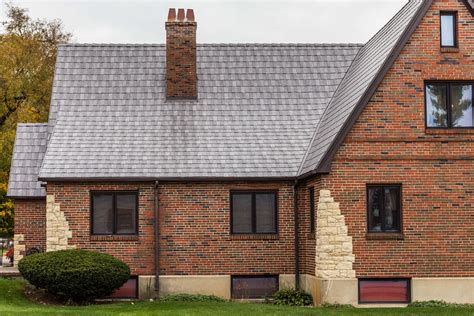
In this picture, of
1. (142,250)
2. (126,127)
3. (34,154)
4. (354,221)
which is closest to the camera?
(354,221)

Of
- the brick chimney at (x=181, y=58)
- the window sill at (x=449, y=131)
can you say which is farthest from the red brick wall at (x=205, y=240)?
the window sill at (x=449, y=131)

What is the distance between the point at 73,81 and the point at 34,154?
9.22 feet

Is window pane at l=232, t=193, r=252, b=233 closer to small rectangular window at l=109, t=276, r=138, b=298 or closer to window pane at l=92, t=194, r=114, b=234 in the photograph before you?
small rectangular window at l=109, t=276, r=138, b=298

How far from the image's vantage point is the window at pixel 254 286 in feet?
80.6

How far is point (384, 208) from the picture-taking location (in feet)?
73.8

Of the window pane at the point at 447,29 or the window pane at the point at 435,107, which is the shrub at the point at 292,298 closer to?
the window pane at the point at 435,107

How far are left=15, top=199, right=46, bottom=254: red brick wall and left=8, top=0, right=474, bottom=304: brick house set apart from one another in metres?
0.04

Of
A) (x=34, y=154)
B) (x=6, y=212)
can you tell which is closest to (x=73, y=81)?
(x=34, y=154)

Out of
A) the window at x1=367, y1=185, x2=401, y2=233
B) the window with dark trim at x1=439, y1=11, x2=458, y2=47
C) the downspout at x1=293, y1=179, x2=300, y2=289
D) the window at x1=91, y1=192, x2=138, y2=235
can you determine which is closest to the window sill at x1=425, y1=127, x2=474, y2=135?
the window at x1=367, y1=185, x2=401, y2=233

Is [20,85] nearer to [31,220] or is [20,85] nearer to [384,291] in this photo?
[31,220]

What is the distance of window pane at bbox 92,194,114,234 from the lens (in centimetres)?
2458

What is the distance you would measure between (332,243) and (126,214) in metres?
6.15

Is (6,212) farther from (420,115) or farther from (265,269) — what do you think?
(420,115)

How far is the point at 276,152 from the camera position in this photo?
25.4 meters
